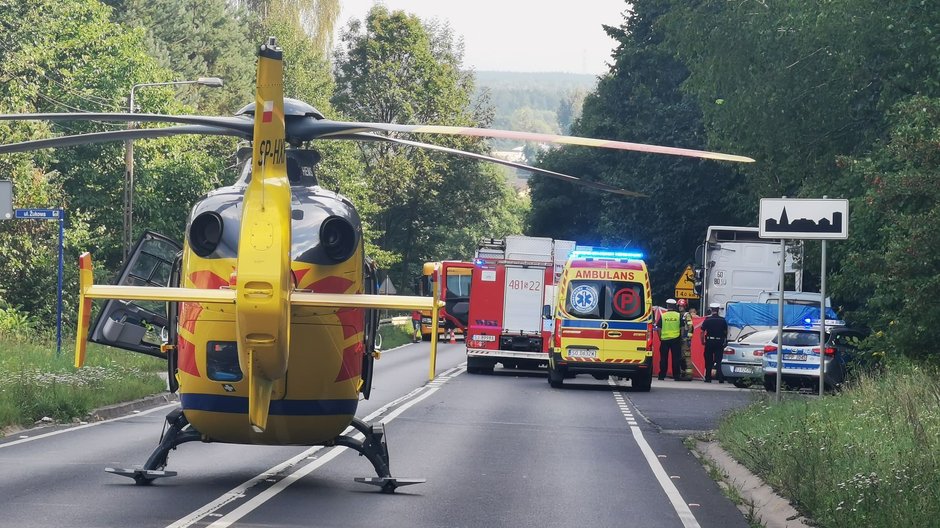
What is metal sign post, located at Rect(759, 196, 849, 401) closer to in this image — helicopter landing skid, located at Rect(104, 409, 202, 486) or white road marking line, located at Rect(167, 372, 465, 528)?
white road marking line, located at Rect(167, 372, 465, 528)

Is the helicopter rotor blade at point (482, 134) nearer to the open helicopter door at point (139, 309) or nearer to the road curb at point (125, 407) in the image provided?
the open helicopter door at point (139, 309)

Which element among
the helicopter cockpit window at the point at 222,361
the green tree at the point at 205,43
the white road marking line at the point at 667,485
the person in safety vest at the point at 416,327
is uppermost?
the green tree at the point at 205,43

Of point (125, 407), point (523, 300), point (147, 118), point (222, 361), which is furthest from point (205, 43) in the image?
point (147, 118)

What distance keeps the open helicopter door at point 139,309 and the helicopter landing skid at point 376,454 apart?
74.5 inches

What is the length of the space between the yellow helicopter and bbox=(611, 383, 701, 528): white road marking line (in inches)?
95.2

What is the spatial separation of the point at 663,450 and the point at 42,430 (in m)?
7.78

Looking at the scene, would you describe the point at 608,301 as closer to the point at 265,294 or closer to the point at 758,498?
the point at 758,498

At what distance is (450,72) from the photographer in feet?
250

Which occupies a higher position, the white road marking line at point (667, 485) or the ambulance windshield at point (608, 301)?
the ambulance windshield at point (608, 301)

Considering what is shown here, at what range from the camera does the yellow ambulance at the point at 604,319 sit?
31.1m

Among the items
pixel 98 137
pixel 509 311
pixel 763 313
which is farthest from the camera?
pixel 509 311

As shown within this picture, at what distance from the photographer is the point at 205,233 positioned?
1241 cm

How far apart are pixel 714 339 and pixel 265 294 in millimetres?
25734

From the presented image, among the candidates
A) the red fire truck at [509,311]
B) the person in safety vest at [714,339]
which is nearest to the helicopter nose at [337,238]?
the person in safety vest at [714,339]
